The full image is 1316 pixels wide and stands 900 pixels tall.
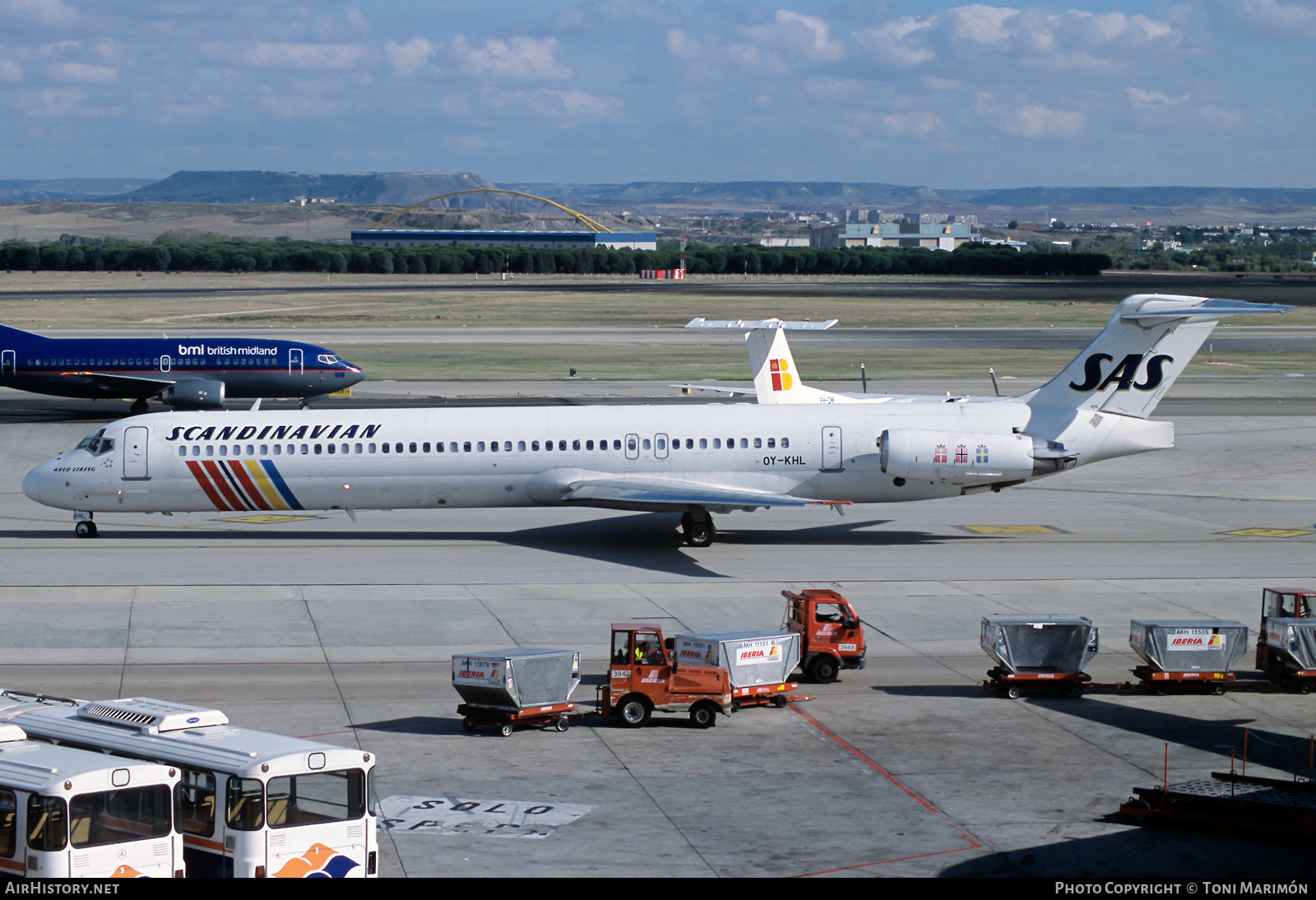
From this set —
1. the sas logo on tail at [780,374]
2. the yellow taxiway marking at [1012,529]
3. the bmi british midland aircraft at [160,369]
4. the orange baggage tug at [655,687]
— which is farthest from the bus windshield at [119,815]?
the bmi british midland aircraft at [160,369]

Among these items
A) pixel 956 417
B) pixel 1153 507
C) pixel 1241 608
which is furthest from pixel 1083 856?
pixel 1153 507

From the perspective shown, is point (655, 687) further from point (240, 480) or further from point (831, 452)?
point (240, 480)

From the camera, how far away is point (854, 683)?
23672mm

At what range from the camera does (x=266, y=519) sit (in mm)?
39656

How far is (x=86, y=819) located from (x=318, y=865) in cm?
221

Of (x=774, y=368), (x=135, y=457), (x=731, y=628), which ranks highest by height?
(x=774, y=368)

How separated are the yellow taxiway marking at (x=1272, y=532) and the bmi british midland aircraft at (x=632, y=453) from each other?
→ 383 centimetres

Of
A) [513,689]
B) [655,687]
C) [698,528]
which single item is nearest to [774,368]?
[698,528]

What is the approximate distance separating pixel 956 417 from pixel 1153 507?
937 cm

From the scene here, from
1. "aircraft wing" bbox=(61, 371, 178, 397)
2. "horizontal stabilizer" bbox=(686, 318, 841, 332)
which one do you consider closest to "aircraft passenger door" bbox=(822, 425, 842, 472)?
"horizontal stabilizer" bbox=(686, 318, 841, 332)

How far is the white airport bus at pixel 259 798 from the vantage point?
42.8 feet

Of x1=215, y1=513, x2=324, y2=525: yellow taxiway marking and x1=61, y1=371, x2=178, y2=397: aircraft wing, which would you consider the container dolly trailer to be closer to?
x1=215, y1=513, x2=324, y2=525: yellow taxiway marking

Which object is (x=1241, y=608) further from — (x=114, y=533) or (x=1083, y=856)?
(x=114, y=533)

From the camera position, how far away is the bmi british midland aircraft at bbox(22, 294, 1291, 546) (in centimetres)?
3503
